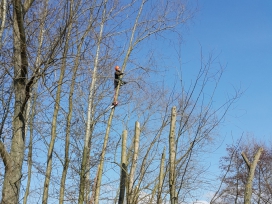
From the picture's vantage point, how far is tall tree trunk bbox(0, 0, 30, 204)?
438 centimetres

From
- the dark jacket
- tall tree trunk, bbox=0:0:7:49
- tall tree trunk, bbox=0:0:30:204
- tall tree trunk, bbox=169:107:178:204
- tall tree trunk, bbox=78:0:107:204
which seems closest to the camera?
tall tree trunk, bbox=169:107:178:204

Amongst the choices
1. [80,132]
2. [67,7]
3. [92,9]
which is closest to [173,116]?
[67,7]

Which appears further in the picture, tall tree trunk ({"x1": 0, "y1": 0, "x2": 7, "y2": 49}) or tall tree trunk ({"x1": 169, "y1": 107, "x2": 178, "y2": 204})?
tall tree trunk ({"x1": 0, "y1": 0, "x2": 7, "y2": 49})

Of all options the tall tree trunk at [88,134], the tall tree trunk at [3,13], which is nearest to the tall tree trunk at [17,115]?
the tall tree trunk at [3,13]

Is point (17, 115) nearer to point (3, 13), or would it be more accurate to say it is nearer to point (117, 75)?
point (3, 13)

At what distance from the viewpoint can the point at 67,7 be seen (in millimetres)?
3986

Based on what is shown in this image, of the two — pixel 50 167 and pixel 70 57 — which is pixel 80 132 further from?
pixel 70 57

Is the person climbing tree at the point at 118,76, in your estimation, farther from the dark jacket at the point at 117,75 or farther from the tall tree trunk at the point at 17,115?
the tall tree trunk at the point at 17,115

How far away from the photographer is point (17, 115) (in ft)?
15.4

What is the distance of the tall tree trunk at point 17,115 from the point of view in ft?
14.4

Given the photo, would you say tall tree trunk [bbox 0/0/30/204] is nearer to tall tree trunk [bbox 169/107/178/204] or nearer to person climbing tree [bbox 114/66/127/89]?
tall tree trunk [bbox 169/107/178/204]

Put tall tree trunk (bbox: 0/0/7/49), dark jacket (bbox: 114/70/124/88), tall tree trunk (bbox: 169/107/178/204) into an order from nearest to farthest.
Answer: tall tree trunk (bbox: 169/107/178/204)
tall tree trunk (bbox: 0/0/7/49)
dark jacket (bbox: 114/70/124/88)

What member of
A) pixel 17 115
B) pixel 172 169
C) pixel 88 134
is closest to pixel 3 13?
pixel 17 115

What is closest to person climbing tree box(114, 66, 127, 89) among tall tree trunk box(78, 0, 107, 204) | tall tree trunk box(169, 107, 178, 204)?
tall tree trunk box(78, 0, 107, 204)
